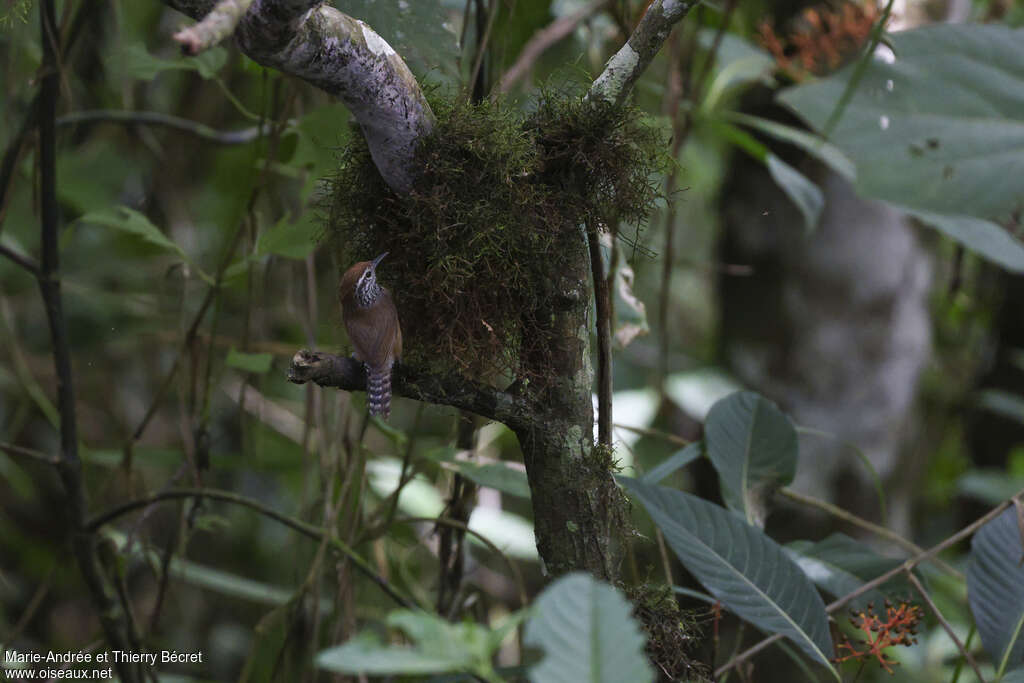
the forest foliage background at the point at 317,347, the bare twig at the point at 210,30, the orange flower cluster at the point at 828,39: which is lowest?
the forest foliage background at the point at 317,347

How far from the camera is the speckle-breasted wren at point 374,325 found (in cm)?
144

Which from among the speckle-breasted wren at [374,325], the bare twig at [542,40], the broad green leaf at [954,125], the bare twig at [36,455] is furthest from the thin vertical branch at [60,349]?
the broad green leaf at [954,125]

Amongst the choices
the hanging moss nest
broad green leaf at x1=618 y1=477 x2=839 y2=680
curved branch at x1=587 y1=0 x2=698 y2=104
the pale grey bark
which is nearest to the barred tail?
the hanging moss nest

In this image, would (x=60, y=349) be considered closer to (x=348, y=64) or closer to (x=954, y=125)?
(x=348, y=64)

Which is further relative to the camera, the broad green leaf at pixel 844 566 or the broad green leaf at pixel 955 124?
the broad green leaf at pixel 844 566

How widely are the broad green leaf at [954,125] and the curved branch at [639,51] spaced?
0.49 meters

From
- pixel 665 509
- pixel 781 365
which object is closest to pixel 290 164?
pixel 665 509

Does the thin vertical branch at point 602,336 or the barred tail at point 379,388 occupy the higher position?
the thin vertical branch at point 602,336

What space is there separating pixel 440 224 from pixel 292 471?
227 centimetres

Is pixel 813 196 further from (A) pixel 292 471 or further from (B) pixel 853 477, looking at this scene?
(A) pixel 292 471

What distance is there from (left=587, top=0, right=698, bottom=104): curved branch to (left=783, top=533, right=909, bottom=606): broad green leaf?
3.47ft

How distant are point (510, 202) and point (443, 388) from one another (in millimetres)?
294

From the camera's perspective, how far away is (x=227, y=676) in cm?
404

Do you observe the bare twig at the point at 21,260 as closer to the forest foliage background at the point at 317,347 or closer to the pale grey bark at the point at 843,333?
the forest foliage background at the point at 317,347
